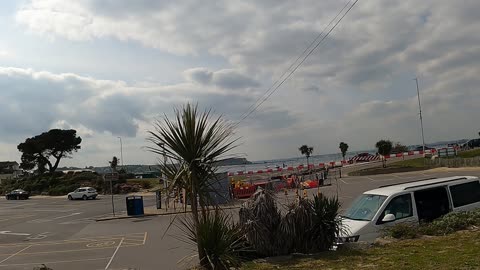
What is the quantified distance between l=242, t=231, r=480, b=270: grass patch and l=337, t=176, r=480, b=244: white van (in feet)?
3.27

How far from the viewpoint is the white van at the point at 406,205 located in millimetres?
10188

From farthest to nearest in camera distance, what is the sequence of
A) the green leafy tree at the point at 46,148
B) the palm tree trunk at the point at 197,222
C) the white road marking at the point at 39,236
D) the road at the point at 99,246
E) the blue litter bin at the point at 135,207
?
the green leafy tree at the point at 46,148 < the blue litter bin at the point at 135,207 < the white road marking at the point at 39,236 < the road at the point at 99,246 < the palm tree trunk at the point at 197,222

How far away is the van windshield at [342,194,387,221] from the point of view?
10625 mm

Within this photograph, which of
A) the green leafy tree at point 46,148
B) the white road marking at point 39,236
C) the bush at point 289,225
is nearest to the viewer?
the bush at point 289,225

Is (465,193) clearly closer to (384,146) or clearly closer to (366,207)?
(366,207)

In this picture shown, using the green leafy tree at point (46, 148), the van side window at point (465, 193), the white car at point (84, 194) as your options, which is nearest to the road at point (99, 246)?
the van side window at point (465, 193)

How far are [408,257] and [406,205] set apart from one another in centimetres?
320

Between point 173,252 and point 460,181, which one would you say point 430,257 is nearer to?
point 460,181

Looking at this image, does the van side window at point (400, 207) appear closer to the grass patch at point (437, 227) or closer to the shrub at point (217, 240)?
the grass patch at point (437, 227)

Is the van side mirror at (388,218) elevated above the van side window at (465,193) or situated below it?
below

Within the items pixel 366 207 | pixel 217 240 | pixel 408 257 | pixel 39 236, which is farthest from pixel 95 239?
pixel 408 257

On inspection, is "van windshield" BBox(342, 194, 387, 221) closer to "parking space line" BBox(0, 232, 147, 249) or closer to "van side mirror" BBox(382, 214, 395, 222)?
"van side mirror" BBox(382, 214, 395, 222)

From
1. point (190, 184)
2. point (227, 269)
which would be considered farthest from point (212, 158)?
point (227, 269)

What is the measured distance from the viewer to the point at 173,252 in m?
14.8
